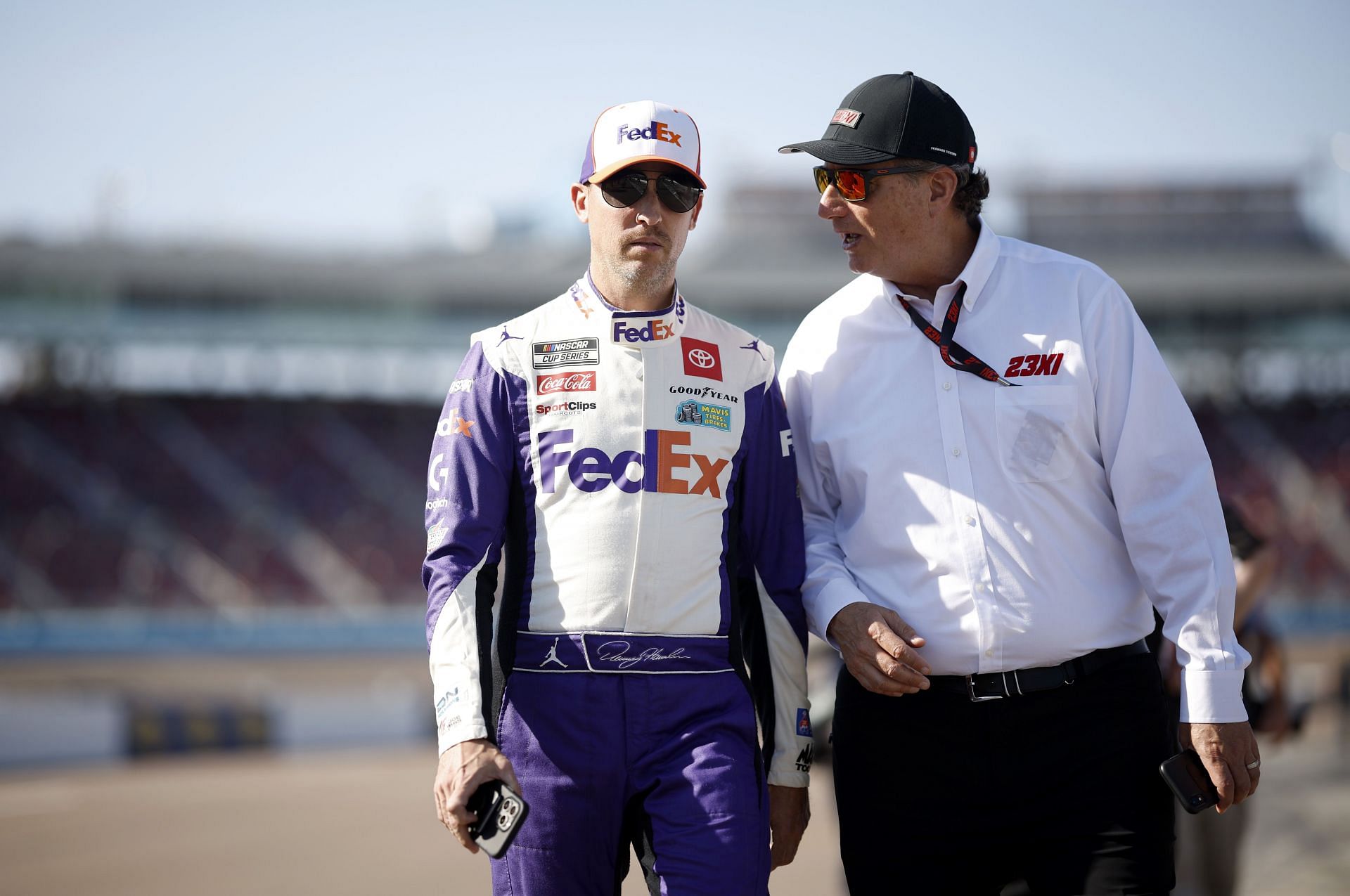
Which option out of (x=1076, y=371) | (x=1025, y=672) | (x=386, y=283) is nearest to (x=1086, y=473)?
(x=1076, y=371)

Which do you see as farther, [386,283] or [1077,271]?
[386,283]

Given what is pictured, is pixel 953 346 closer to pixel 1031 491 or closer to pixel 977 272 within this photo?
pixel 977 272

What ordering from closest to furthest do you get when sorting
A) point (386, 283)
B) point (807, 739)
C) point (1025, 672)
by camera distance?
point (1025, 672)
point (807, 739)
point (386, 283)

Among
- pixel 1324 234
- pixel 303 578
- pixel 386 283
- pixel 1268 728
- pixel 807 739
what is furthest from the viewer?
pixel 1324 234

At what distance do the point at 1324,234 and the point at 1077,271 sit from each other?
1265 inches

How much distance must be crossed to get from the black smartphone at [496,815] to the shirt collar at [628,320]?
3.37 feet

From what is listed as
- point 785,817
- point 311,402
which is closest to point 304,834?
point 785,817

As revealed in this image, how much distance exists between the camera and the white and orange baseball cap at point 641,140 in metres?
2.84

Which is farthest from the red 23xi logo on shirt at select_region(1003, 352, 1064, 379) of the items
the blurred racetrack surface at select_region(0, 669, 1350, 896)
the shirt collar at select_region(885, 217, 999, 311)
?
the blurred racetrack surface at select_region(0, 669, 1350, 896)

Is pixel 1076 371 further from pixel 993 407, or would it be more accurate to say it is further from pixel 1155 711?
pixel 1155 711

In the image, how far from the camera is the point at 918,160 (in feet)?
9.59

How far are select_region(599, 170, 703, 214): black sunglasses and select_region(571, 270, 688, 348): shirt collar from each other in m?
0.20

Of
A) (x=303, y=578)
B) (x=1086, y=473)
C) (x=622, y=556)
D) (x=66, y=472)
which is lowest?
(x=303, y=578)

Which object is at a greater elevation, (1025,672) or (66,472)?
(1025,672)
